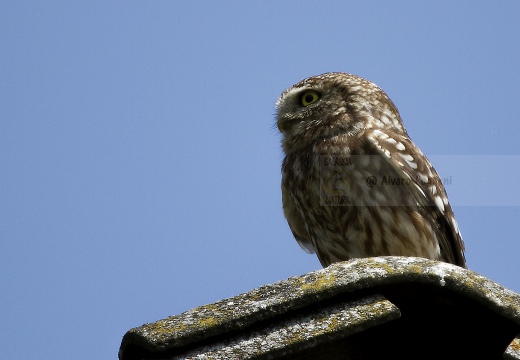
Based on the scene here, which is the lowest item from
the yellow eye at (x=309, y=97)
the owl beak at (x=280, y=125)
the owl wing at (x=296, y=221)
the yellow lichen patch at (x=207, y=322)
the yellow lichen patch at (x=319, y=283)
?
the owl wing at (x=296, y=221)

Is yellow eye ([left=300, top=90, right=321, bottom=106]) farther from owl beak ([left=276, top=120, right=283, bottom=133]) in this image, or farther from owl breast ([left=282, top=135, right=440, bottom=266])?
owl breast ([left=282, top=135, right=440, bottom=266])

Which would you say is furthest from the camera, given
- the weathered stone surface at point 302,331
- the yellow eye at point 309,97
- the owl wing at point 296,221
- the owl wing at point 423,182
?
the yellow eye at point 309,97

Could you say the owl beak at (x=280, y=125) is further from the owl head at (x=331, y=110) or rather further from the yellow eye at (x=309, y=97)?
the yellow eye at (x=309, y=97)

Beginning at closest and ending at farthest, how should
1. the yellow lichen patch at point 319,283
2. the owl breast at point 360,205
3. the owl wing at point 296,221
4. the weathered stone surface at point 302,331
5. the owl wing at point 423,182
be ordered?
1. the weathered stone surface at point 302,331
2. the yellow lichen patch at point 319,283
3. the owl breast at point 360,205
4. the owl wing at point 423,182
5. the owl wing at point 296,221

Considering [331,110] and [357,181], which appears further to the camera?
[331,110]

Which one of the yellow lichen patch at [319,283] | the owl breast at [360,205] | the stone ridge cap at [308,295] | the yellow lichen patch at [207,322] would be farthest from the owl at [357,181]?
the yellow lichen patch at [207,322]

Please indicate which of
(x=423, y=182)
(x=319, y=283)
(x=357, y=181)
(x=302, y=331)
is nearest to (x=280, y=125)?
(x=357, y=181)

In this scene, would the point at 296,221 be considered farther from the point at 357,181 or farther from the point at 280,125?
the point at 357,181
